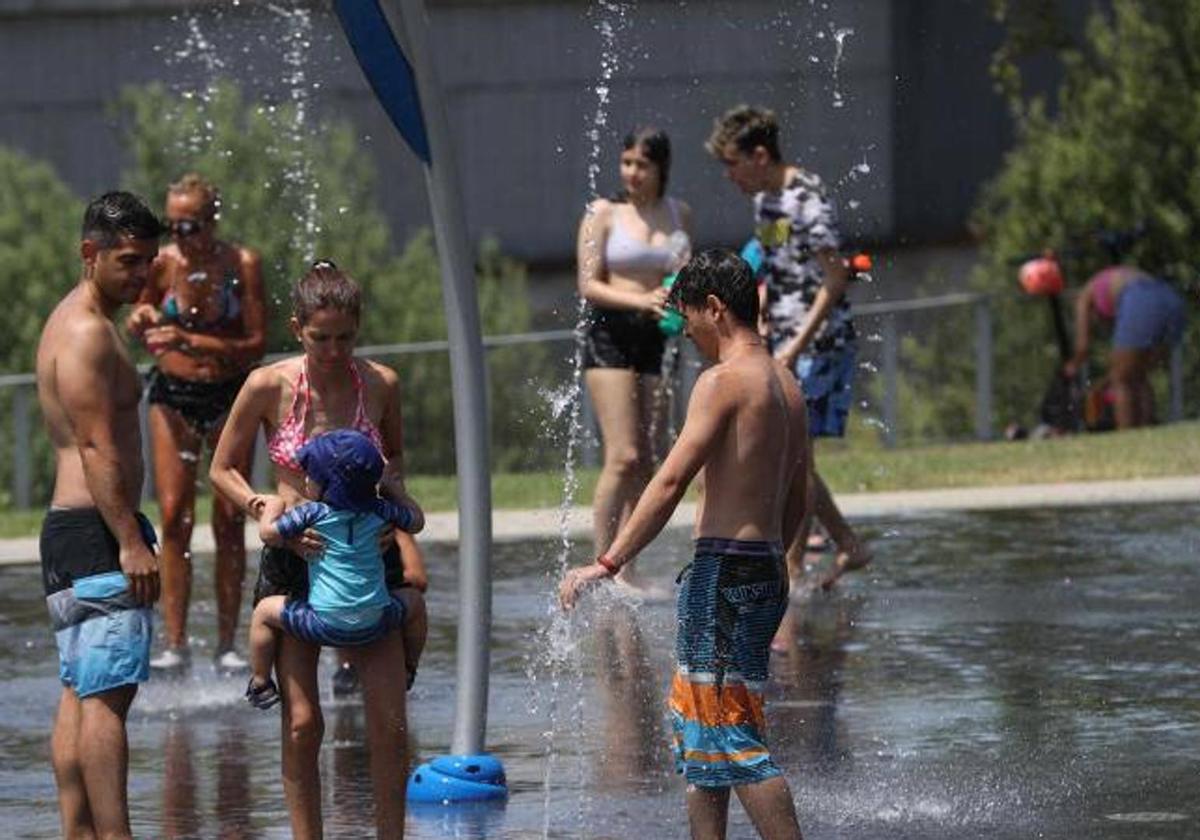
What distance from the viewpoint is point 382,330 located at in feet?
87.1

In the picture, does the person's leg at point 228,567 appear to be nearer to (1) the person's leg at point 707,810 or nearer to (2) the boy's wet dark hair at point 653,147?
(2) the boy's wet dark hair at point 653,147

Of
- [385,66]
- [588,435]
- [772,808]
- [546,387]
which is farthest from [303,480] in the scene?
[588,435]

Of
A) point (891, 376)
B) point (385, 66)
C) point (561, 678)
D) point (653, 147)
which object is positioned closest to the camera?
point (385, 66)

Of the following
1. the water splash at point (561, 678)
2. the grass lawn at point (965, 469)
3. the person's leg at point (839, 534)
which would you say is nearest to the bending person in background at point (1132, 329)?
the grass lawn at point (965, 469)

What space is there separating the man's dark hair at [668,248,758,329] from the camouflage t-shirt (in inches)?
181

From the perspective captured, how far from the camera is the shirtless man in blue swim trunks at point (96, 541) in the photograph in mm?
7883

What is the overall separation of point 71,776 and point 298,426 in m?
1.00

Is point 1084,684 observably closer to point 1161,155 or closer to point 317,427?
point 317,427

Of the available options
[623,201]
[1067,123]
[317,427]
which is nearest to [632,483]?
[623,201]

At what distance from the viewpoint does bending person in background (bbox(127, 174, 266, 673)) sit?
1157 cm

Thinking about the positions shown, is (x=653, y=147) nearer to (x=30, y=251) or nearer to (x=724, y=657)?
(x=724, y=657)

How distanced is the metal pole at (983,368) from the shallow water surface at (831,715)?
8376 millimetres

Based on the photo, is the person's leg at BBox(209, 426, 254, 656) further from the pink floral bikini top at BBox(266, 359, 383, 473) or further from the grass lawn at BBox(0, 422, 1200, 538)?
the grass lawn at BBox(0, 422, 1200, 538)

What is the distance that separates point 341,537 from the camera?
770 centimetres
